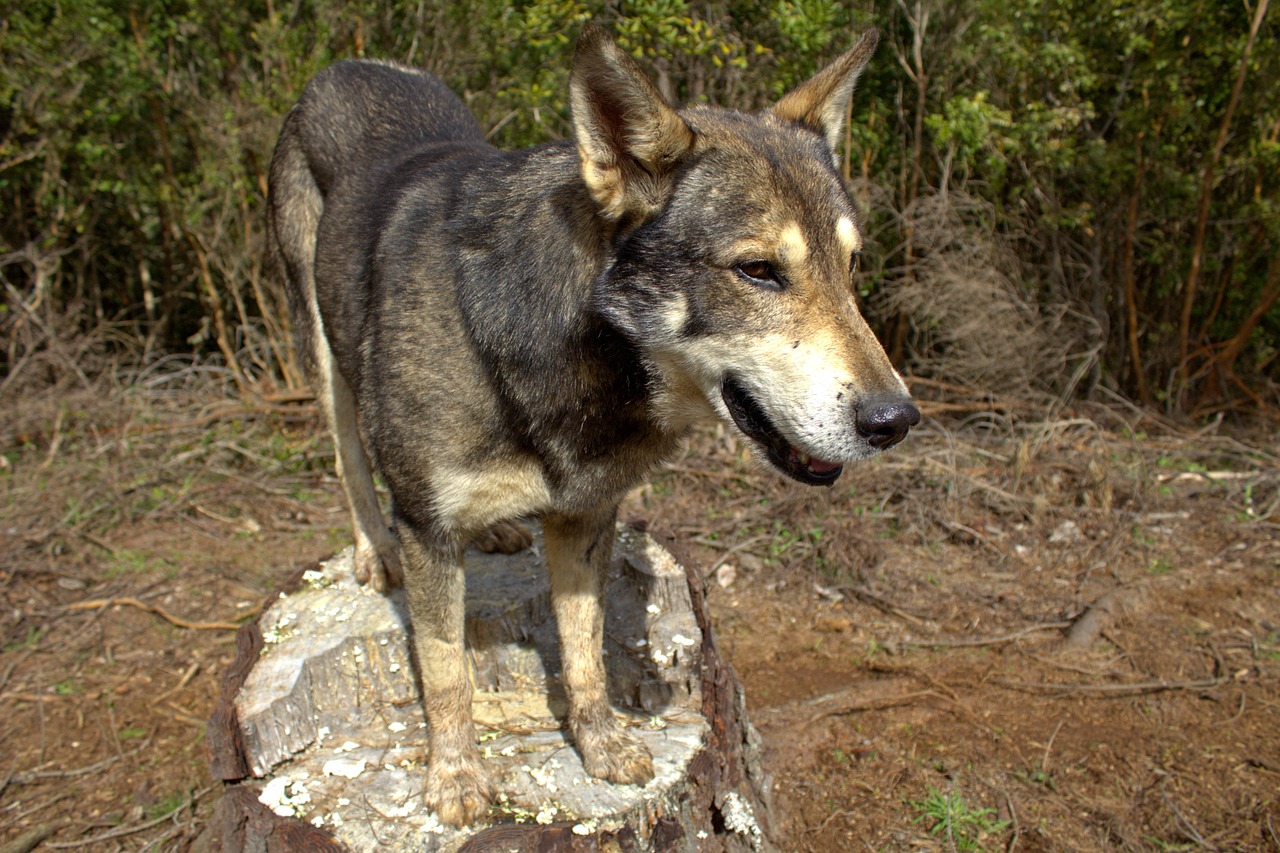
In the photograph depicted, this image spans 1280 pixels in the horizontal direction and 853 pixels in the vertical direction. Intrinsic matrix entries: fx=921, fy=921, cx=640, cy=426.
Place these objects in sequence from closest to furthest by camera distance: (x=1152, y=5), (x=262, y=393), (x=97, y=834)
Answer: (x=97, y=834), (x=1152, y=5), (x=262, y=393)

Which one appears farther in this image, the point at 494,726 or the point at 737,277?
the point at 494,726

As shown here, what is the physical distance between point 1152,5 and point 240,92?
632 centimetres

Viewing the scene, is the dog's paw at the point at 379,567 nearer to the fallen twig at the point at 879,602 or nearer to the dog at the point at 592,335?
the dog at the point at 592,335

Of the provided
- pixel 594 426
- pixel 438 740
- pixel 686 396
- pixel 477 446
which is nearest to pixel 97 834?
pixel 438 740

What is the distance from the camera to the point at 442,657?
2795 mm

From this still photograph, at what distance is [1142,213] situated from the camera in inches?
270

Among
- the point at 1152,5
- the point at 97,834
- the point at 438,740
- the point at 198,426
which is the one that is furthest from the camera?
the point at 198,426

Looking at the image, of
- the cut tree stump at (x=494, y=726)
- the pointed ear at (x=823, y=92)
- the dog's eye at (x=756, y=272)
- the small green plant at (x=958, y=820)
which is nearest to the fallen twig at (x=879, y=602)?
the small green plant at (x=958, y=820)

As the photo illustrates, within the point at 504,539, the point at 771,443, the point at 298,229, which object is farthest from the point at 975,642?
the point at 298,229

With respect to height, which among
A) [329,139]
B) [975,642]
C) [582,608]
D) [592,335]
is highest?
[329,139]

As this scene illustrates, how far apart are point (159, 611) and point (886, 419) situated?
14.3ft

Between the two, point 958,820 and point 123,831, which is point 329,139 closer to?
point 123,831

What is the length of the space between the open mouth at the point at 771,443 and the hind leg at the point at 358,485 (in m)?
1.95

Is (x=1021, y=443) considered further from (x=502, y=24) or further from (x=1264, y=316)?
(x=502, y=24)
